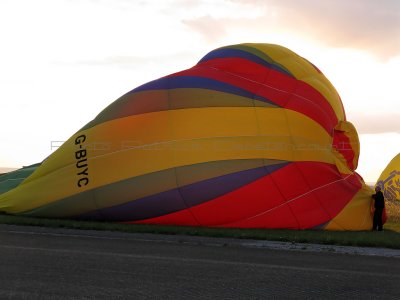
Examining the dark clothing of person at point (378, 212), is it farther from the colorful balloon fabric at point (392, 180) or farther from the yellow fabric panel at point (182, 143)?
the colorful balloon fabric at point (392, 180)

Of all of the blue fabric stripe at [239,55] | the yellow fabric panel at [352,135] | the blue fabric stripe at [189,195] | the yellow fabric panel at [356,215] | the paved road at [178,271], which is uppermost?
the blue fabric stripe at [239,55]

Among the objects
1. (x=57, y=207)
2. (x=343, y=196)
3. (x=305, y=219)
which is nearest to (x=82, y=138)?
(x=57, y=207)

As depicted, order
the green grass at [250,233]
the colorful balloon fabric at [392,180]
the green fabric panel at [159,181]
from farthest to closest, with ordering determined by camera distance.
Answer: the colorful balloon fabric at [392,180] → the green fabric panel at [159,181] → the green grass at [250,233]

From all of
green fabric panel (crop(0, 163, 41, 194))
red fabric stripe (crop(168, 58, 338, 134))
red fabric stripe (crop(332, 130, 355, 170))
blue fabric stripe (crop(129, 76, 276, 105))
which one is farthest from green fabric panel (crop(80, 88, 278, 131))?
green fabric panel (crop(0, 163, 41, 194))

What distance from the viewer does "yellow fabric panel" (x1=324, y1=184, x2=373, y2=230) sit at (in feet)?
47.7

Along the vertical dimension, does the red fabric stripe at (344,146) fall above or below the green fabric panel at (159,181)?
above

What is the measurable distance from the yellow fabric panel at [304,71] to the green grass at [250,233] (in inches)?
194

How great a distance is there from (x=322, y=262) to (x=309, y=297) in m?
2.90

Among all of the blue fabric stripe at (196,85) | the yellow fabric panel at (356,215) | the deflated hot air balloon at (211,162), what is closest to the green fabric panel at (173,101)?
the deflated hot air balloon at (211,162)

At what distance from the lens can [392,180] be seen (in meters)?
28.9

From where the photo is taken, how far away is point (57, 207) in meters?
15.0

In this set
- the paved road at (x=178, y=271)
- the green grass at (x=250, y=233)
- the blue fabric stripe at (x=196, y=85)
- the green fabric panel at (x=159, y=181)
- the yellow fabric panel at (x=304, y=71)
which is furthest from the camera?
the yellow fabric panel at (x=304, y=71)

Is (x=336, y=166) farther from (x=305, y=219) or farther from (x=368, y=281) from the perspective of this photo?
(x=368, y=281)

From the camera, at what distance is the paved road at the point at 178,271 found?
257 inches
